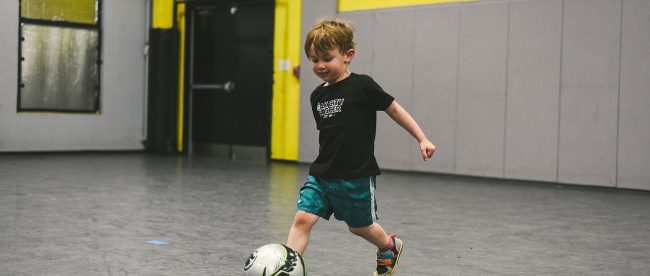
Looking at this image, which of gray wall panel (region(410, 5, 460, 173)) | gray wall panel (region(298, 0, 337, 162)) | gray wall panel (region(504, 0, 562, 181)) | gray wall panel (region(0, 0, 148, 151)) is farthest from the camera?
gray wall panel (region(0, 0, 148, 151))

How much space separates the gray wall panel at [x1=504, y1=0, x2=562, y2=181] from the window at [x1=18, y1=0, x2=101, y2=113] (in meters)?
7.25

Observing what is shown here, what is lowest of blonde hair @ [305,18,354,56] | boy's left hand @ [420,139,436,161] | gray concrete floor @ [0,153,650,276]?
gray concrete floor @ [0,153,650,276]

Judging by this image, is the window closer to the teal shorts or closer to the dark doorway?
the dark doorway

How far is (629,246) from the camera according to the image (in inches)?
188

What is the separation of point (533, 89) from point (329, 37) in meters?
6.48

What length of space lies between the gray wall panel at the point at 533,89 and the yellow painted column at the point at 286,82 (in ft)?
12.0

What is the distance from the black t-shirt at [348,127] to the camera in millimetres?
3381

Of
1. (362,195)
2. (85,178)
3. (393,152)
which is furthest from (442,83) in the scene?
(362,195)

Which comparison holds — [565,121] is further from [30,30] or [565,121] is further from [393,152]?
[30,30]

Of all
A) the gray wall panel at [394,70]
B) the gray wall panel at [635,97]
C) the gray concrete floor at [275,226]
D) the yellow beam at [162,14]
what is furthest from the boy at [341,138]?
the yellow beam at [162,14]

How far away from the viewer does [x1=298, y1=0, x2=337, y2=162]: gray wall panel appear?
1158 cm

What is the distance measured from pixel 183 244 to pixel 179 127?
31.3ft

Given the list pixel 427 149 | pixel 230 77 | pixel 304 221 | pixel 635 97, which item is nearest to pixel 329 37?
pixel 427 149

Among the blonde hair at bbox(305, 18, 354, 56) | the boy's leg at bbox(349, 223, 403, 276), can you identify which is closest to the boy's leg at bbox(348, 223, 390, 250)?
the boy's leg at bbox(349, 223, 403, 276)
